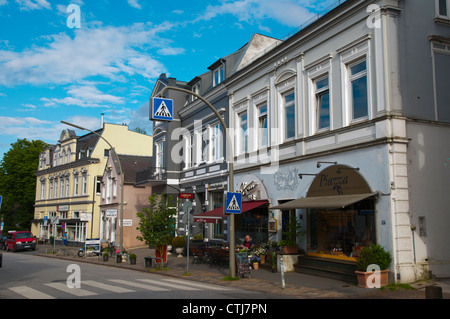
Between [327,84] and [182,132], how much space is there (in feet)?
A: 48.2

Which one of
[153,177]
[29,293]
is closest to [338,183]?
[29,293]

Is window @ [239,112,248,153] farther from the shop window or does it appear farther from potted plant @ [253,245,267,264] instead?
the shop window

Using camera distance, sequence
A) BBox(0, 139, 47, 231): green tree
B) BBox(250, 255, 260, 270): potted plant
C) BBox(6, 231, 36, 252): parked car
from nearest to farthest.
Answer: BBox(250, 255, 260, 270): potted plant, BBox(6, 231, 36, 252): parked car, BBox(0, 139, 47, 231): green tree

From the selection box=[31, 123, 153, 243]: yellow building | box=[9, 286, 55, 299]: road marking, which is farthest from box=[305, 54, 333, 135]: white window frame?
box=[31, 123, 153, 243]: yellow building

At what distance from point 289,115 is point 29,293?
12.0 meters

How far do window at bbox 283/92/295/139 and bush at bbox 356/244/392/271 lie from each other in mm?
6844

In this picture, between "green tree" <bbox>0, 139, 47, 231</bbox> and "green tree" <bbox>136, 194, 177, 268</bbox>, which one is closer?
"green tree" <bbox>136, 194, 177, 268</bbox>

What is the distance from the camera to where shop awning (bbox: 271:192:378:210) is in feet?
42.6

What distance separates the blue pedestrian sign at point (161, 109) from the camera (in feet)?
44.1

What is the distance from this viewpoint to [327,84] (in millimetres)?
16078

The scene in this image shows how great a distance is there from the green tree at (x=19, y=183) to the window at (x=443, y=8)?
57304mm

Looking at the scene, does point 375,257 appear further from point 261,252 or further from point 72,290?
point 72,290

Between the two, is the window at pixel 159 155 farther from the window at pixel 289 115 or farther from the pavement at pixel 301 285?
the window at pixel 289 115
